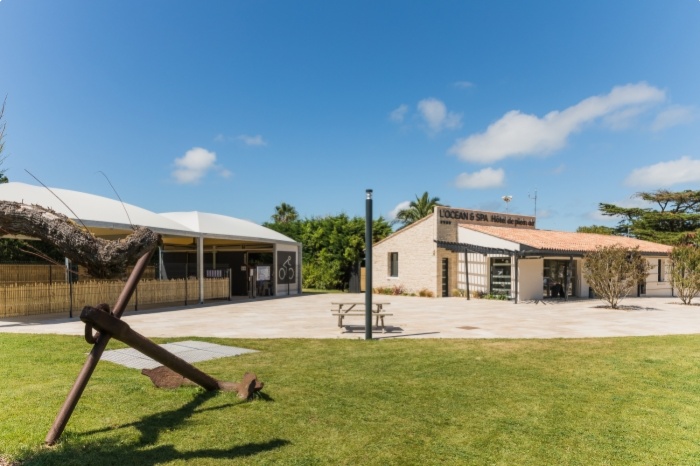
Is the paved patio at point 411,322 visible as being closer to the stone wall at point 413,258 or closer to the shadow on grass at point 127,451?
the shadow on grass at point 127,451

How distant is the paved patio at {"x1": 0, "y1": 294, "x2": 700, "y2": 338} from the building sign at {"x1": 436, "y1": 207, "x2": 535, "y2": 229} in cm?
792

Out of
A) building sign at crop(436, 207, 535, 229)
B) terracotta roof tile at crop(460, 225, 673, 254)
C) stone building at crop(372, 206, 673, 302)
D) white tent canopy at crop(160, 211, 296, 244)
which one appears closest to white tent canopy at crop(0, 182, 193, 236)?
white tent canopy at crop(160, 211, 296, 244)

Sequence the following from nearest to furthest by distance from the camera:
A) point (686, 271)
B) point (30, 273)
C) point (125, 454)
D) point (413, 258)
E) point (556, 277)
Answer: point (125, 454)
point (30, 273)
point (686, 271)
point (556, 277)
point (413, 258)

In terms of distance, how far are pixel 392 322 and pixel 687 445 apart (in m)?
10.0

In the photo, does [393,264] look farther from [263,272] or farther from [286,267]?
[263,272]

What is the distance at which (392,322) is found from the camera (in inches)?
568

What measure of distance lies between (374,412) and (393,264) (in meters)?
23.3

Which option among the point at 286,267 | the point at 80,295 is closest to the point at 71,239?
the point at 80,295

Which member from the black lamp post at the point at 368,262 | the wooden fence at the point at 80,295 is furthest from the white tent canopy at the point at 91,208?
the black lamp post at the point at 368,262

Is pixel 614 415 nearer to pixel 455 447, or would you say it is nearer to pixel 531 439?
pixel 531 439

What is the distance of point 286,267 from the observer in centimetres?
2638

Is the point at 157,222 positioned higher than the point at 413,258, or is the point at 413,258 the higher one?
the point at 157,222

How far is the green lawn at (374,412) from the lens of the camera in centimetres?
433

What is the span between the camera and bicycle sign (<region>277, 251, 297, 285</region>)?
25.7 metres
